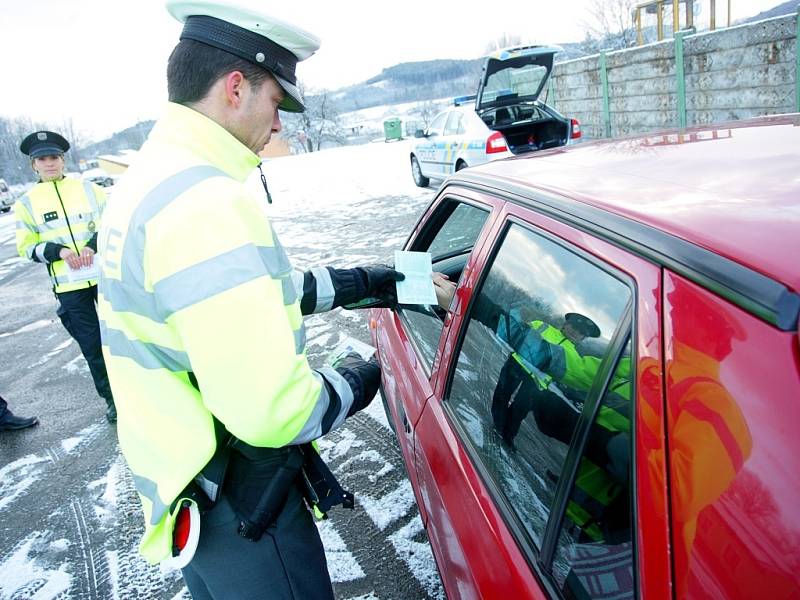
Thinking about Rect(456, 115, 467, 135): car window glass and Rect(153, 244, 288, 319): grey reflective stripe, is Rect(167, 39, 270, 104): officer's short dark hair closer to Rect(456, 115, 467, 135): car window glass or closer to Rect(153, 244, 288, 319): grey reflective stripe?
Rect(153, 244, 288, 319): grey reflective stripe

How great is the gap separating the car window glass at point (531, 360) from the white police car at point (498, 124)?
22.7 ft

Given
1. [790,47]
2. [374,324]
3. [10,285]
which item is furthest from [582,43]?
[374,324]

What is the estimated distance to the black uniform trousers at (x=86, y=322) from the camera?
Result: 3645mm

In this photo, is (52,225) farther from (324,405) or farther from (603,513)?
(603,513)

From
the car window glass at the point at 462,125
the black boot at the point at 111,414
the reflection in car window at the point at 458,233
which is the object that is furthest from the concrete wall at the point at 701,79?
the black boot at the point at 111,414

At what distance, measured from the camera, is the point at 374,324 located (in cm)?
279

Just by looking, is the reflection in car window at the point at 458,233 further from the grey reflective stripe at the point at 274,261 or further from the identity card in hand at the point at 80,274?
the identity card in hand at the point at 80,274

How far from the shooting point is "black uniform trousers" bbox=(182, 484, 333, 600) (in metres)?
1.28

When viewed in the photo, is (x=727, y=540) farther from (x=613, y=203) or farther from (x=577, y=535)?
(x=613, y=203)

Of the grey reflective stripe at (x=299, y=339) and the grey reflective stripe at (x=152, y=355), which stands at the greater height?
the grey reflective stripe at (x=152, y=355)

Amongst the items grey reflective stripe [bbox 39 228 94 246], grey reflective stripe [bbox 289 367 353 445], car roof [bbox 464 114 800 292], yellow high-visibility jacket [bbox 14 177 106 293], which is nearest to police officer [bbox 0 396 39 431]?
yellow high-visibility jacket [bbox 14 177 106 293]

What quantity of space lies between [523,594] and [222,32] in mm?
1272

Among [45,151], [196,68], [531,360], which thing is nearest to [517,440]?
[531,360]

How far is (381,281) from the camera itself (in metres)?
1.90
